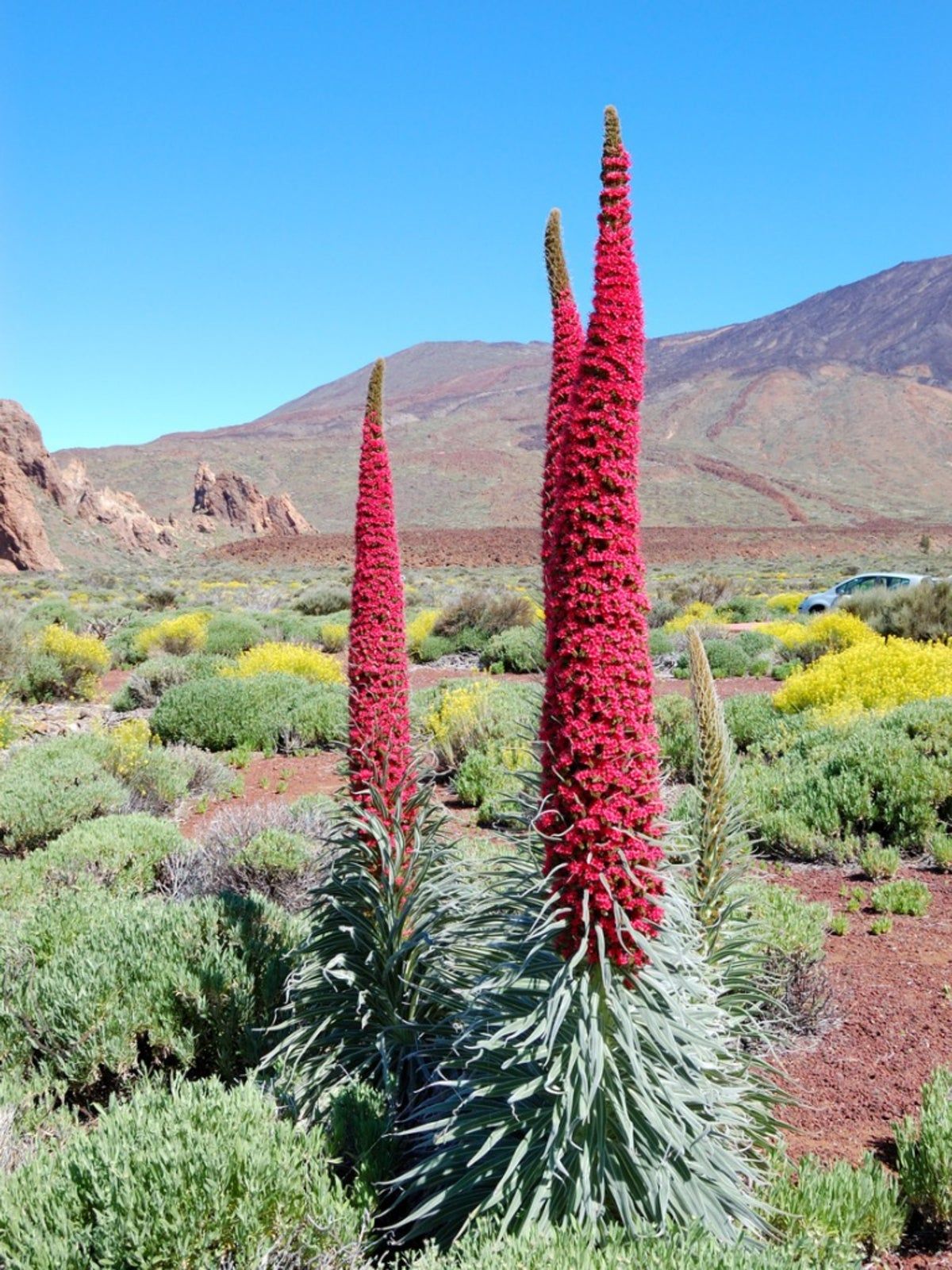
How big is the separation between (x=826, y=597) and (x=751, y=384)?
13350 centimetres

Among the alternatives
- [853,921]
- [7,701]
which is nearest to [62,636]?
[7,701]

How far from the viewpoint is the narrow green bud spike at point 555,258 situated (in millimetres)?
2574

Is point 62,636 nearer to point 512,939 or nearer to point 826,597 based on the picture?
point 512,939

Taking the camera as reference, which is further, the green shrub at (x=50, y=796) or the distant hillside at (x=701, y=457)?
the distant hillside at (x=701, y=457)

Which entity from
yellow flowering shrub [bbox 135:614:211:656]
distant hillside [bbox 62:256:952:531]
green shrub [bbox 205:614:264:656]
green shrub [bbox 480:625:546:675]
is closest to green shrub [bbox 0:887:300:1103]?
green shrub [bbox 480:625:546:675]

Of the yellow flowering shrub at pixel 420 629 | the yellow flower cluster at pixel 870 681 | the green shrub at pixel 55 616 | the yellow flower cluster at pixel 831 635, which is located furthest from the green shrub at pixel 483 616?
the yellow flower cluster at pixel 870 681

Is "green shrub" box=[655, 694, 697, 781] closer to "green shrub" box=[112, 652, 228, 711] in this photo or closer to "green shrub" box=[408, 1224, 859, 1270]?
"green shrub" box=[408, 1224, 859, 1270]

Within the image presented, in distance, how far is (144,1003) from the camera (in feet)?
12.8

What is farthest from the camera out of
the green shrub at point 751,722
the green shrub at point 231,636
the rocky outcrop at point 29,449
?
the rocky outcrop at point 29,449

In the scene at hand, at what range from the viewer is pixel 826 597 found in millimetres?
22500

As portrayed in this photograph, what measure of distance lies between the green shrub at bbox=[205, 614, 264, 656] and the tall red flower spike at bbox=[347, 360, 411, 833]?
14.7 metres

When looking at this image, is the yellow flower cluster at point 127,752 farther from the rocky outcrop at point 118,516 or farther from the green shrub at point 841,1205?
the rocky outcrop at point 118,516

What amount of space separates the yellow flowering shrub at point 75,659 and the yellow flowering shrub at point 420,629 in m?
5.63

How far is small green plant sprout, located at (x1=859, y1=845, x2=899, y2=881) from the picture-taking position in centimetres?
633
